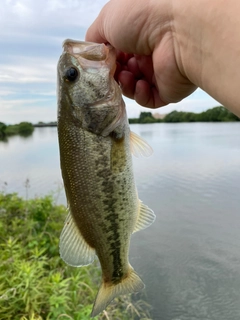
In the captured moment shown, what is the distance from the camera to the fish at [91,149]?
1628mm

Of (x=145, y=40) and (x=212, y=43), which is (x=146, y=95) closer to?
(x=145, y=40)

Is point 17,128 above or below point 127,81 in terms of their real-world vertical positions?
below


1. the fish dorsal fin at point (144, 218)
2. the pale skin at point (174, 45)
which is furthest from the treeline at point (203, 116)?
the fish dorsal fin at point (144, 218)

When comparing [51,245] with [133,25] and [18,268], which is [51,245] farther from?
[133,25]

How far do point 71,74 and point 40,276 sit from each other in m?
3.28

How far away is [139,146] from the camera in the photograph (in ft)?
5.94

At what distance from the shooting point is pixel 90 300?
421cm

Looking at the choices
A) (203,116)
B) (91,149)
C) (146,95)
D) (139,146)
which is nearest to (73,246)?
(91,149)

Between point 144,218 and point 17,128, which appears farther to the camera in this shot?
point 17,128

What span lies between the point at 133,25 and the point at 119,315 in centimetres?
353

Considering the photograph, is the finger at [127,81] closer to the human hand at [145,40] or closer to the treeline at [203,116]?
the human hand at [145,40]

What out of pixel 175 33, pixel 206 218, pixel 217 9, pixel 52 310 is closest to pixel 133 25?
pixel 175 33

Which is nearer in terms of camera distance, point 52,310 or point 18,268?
point 52,310

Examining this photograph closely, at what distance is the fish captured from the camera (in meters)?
1.63
